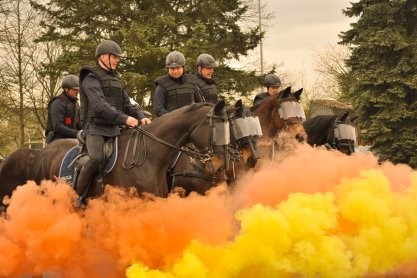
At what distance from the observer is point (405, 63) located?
84.6 feet

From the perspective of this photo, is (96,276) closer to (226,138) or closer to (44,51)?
(226,138)

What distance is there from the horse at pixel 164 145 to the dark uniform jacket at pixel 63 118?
334 centimetres

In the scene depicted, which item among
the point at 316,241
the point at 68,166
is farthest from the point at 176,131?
the point at 316,241

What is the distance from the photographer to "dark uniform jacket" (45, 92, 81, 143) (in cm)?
1137

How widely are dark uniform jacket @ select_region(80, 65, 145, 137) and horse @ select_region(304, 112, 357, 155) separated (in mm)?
3639

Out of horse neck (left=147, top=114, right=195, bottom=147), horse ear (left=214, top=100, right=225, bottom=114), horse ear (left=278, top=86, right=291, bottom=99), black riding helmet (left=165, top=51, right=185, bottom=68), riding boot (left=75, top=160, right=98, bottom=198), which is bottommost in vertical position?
riding boot (left=75, top=160, right=98, bottom=198)

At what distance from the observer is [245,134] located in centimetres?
805

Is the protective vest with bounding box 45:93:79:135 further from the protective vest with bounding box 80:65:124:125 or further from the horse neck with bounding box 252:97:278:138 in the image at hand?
the horse neck with bounding box 252:97:278:138

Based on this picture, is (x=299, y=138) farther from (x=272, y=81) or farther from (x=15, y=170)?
(x=15, y=170)

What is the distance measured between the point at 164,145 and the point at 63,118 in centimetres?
419

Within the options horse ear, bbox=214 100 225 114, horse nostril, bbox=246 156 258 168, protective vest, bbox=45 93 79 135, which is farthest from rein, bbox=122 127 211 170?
protective vest, bbox=45 93 79 135

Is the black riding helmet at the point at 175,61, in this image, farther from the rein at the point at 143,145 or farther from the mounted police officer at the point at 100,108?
the rein at the point at 143,145

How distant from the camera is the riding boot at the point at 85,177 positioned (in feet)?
26.3

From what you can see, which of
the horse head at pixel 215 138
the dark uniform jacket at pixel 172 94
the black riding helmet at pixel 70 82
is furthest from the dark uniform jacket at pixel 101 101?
the black riding helmet at pixel 70 82
